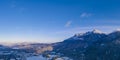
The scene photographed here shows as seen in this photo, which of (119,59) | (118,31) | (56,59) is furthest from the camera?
(118,31)

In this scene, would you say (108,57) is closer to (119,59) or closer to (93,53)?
(119,59)

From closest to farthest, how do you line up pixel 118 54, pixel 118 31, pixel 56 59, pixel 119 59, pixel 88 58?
pixel 119 59
pixel 118 54
pixel 88 58
pixel 56 59
pixel 118 31

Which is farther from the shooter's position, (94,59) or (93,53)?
(93,53)

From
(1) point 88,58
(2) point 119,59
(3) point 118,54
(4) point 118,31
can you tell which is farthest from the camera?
(4) point 118,31

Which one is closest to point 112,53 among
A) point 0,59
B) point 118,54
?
point 118,54

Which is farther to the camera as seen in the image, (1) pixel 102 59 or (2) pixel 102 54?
(2) pixel 102 54

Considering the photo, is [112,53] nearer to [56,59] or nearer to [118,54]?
[118,54]

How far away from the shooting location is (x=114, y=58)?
86125mm

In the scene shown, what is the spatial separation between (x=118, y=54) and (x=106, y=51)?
954 centimetres

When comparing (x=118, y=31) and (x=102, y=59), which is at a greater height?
(x=118, y=31)

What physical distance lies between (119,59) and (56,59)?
123 ft

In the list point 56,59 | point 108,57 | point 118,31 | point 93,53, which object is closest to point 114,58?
point 108,57

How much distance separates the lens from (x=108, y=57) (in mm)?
88125

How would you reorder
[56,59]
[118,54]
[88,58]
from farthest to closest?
[56,59] → [88,58] → [118,54]
